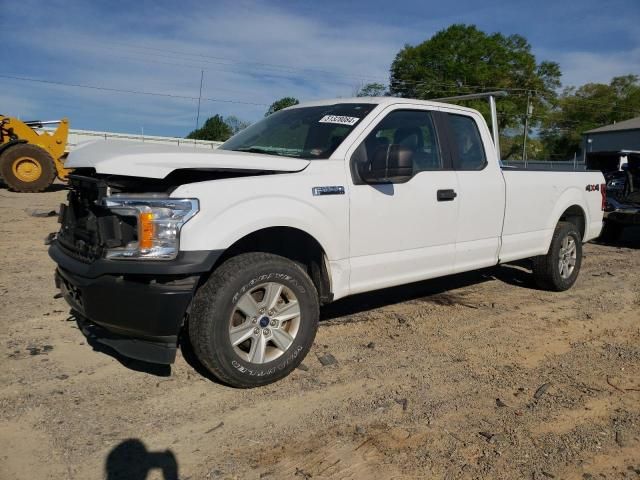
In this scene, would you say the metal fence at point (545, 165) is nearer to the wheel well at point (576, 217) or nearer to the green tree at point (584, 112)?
the wheel well at point (576, 217)

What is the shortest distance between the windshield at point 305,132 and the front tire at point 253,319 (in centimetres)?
103

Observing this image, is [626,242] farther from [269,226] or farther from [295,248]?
[269,226]

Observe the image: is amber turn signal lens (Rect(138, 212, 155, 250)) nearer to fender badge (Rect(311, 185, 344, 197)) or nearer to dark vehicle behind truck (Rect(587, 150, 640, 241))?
fender badge (Rect(311, 185, 344, 197))

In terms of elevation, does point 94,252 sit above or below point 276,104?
below

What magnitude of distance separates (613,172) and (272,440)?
1038 centimetres

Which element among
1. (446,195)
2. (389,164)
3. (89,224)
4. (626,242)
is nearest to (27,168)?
(89,224)

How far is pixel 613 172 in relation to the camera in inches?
428

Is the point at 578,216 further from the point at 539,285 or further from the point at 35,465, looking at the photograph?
the point at 35,465

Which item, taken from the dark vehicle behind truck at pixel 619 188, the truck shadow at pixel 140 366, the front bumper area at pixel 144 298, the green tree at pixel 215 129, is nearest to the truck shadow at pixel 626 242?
the dark vehicle behind truck at pixel 619 188

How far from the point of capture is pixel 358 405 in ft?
10.9

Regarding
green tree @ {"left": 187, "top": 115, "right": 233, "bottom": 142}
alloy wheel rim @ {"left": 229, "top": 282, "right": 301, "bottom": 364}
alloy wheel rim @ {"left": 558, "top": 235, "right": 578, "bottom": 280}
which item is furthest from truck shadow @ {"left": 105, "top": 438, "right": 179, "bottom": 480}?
green tree @ {"left": 187, "top": 115, "right": 233, "bottom": 142}

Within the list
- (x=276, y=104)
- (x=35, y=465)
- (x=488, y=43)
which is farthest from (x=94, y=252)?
(x=488, y=43)

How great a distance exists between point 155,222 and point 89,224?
563 mm

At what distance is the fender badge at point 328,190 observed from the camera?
3.69 meters
